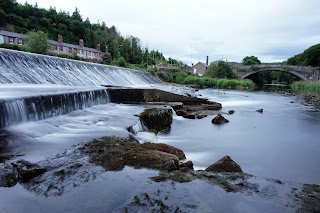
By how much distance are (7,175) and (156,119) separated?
7101mm

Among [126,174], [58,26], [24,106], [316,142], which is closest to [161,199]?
[126,174]

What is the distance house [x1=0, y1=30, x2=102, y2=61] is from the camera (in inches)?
2299

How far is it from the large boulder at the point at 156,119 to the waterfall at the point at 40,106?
2.69m

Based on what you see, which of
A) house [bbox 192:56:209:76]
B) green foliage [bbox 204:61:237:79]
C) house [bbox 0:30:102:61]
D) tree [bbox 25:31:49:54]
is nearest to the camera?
tree [bbox 25:31:49:54]

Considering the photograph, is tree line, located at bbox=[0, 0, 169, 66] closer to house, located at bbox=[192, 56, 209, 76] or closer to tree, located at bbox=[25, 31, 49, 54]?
house, located at bbox=[192, 56, 209, 76]

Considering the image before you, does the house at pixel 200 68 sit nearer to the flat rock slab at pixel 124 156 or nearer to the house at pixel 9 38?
the house at pixel 9 38

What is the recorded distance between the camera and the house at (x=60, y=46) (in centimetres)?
5841

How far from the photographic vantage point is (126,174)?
458cm

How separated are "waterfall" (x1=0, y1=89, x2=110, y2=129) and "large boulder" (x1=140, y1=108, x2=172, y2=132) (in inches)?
106

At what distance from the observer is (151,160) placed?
5031mm

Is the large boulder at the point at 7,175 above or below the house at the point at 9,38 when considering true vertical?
below

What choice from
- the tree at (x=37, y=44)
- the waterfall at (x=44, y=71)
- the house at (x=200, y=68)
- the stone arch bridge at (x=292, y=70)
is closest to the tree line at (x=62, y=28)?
the house at (x=200, y=68)

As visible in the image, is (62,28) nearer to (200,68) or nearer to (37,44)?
(200,68)

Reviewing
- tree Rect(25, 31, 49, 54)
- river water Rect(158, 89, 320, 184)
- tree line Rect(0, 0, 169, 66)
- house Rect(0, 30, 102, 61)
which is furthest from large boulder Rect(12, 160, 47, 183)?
tree line Rect(0, 0, 169, 66)
